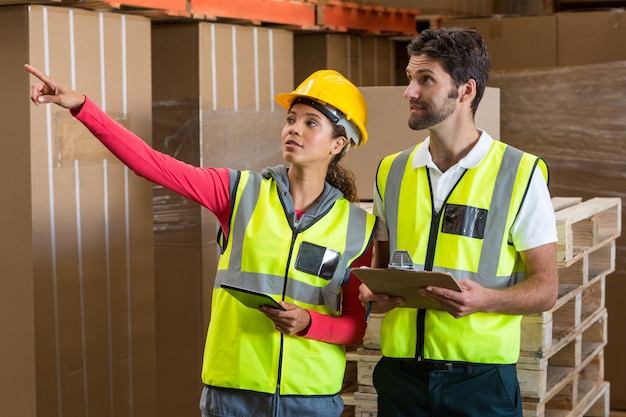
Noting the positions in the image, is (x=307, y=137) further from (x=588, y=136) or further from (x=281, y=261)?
(x=588, y=136)

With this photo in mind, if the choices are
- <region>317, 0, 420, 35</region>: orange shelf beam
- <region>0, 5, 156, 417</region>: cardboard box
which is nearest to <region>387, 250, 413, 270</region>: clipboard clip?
<region>0, 5, 156, 417</region>: cardboard box

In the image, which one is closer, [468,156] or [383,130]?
[468,156]

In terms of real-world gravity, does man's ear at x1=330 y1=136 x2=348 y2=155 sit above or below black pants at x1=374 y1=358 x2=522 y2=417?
above

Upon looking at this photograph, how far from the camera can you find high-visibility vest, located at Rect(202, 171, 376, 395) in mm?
2770

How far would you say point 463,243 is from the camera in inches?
108

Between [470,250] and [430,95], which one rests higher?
[430,95]

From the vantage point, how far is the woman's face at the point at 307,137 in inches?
113

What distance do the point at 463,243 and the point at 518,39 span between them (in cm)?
400

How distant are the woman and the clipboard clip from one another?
0.25 metres

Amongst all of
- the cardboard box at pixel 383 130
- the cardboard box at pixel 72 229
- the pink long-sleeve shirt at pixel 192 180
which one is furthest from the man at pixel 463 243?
the cardboard box at pixel 72 229

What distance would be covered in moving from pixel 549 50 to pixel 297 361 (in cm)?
415

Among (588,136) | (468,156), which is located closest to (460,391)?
(468,156)

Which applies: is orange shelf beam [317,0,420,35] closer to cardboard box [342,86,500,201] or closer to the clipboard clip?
cardboard box [342,86,500,201]

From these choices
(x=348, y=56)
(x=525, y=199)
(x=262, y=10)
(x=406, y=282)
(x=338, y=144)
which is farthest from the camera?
(x=348, y=56)
